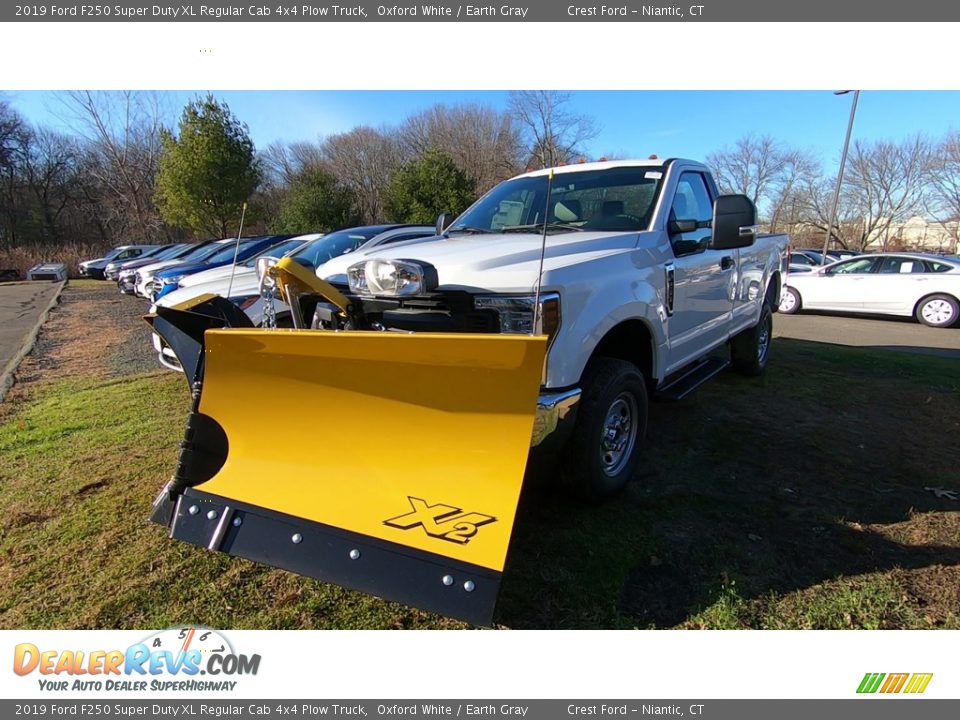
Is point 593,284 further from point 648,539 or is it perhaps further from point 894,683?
point 894,683

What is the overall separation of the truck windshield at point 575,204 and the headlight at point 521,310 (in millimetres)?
1147

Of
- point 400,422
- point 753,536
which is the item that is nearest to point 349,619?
point 400,422

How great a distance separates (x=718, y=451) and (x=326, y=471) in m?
3.07

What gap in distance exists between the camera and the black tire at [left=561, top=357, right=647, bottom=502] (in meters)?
2.84

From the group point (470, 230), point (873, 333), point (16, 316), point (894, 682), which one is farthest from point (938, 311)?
point (16, 316)

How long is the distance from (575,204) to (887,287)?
37.4 ft

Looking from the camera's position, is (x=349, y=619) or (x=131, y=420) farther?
(x=131, y=420)

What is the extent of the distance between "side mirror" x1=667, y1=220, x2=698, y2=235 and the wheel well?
0.84 m

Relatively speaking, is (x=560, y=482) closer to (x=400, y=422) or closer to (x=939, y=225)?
(x=400, y=422)

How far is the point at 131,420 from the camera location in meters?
4.83

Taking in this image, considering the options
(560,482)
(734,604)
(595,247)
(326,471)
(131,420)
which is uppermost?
(595,247)

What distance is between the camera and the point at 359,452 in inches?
94.4

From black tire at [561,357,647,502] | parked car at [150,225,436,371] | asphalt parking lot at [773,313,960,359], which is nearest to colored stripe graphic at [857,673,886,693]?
black tire at [561,357,647,502]

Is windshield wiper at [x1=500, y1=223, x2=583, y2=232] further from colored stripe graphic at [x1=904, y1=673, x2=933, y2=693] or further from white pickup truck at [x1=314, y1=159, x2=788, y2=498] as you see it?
colored stripe graphic at [x1=904, y1=673, x2=933, y2=693]
